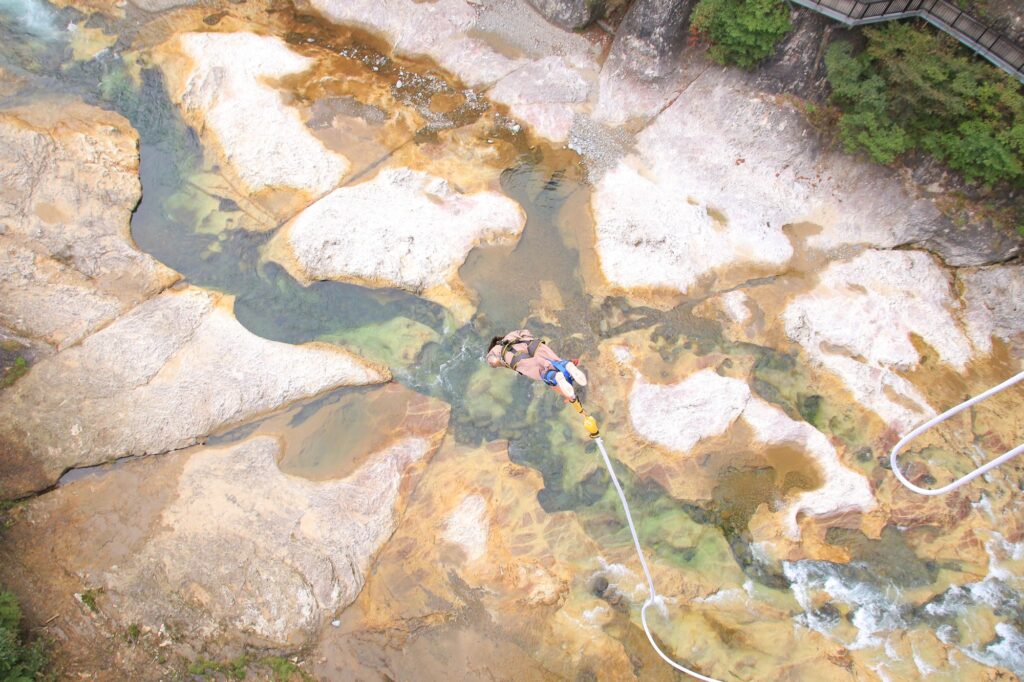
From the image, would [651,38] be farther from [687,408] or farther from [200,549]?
[200,549]

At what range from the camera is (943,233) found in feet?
32.8

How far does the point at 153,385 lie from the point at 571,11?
921cm

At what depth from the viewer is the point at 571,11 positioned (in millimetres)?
11461

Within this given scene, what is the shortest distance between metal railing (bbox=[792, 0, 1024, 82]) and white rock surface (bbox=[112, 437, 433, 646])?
8788 mm

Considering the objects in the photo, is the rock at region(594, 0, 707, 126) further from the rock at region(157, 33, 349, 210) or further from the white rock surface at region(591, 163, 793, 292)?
the rock at region(157, 33, 349, 210)

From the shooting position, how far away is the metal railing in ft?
28.3

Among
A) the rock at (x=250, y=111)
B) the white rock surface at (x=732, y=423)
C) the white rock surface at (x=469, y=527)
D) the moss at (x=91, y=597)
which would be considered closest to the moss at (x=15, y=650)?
the moss at (x=91, y=597)

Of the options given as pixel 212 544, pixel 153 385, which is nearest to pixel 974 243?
pixel 212 544

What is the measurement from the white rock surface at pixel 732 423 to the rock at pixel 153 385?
390 cm

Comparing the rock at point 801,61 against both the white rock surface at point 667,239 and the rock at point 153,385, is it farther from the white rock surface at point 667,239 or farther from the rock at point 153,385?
the rock at point 153,385

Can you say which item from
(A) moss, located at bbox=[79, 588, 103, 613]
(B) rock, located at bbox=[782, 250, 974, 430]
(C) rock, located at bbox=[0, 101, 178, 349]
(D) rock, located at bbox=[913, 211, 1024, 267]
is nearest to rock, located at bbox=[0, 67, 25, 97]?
(C) rock, located at bbox=[0, 101, 178, 349]

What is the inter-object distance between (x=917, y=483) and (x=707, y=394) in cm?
300

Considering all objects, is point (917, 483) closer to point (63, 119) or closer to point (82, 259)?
point (82, 259)

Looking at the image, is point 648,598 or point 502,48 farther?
point 502,48
